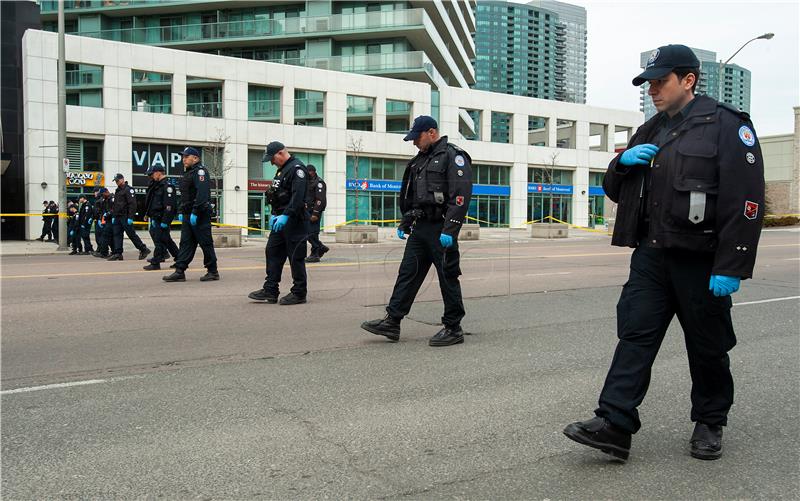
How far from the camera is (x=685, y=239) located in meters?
3.40

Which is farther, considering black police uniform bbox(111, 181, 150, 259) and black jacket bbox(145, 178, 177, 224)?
black police uniform bbox(111, 181, 150, 259)

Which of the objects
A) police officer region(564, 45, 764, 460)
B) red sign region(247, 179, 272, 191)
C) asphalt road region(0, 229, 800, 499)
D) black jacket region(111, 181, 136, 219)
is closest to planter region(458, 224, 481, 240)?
red sign region(247, 179, 272, 191)

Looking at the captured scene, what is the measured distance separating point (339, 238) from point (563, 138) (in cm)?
3892

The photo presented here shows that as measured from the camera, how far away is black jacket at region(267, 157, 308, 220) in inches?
343

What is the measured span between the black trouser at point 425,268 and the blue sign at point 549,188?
43.3 metres

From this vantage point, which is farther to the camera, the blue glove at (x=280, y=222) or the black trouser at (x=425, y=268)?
the blue glove at (x=280, y=222)

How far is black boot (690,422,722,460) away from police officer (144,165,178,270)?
1128 cm

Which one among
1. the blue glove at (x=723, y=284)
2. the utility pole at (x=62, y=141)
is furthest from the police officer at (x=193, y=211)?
the utility pole at (x=62, y=141)

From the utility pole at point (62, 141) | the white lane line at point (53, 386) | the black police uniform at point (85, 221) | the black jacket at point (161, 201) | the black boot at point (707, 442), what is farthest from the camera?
the utility pole at point (62, 141)

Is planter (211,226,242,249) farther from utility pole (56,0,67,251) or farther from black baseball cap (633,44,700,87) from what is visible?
black baseball cap (633,44,700,87)

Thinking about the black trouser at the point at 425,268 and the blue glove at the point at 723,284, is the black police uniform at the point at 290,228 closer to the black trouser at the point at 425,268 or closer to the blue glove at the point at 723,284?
the black trouser at the point at 425,268

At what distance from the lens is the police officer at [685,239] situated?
332cm

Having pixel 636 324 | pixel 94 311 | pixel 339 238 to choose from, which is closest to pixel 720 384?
pixel 636 324

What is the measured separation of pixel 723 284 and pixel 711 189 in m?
0.49
